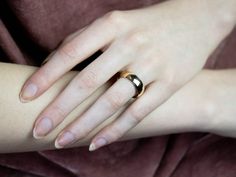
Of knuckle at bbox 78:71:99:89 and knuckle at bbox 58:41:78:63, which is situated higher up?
knuckle at bbox 58:41:78:63

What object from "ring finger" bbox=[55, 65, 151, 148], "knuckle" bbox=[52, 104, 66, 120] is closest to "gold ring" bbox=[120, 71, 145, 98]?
"ring finger" bbox=[55, 65, 151, 148]

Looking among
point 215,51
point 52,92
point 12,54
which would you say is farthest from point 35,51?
point 215,51

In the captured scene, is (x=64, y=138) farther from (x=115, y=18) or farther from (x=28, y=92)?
(x=115, y=18)

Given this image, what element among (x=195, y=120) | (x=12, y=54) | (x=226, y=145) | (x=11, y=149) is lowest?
(x=226, y=145)

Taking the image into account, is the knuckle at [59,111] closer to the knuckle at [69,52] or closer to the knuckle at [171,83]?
the knuckle at [69,52]

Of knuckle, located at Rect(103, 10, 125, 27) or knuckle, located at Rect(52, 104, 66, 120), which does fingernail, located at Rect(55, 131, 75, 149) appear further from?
knuckle, located at Rect(103, 10, 125, 27)

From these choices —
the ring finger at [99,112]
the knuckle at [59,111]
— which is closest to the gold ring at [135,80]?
the ring finger at [99,112]

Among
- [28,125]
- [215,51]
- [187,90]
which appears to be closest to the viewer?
[28,125]

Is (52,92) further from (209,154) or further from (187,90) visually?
(209,154)
